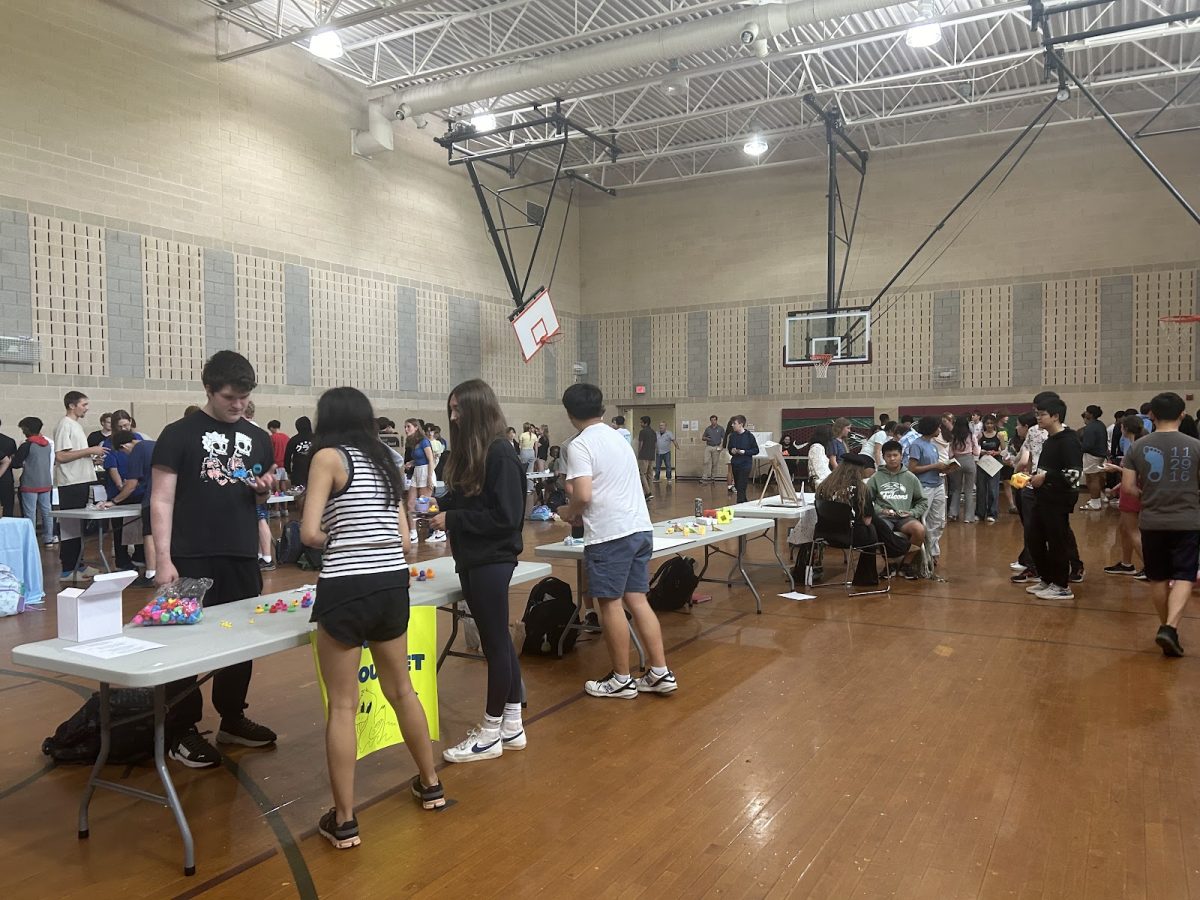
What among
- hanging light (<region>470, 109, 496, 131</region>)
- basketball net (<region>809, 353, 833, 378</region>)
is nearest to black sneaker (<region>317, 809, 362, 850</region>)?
hanging light (<region>470, 109, 496, 131</region>)

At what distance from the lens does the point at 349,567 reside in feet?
8.23

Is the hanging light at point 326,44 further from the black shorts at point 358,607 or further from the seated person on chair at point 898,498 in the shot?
the black shorts at point 358,607

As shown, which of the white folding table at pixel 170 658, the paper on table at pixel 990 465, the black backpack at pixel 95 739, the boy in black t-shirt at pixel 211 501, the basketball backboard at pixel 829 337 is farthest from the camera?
the basketball backboard at pixel 829 337

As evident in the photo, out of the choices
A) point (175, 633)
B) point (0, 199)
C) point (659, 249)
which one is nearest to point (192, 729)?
point (175, 633)

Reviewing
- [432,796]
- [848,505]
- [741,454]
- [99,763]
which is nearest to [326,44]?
[741,454]

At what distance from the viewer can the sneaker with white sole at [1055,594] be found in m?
6.01

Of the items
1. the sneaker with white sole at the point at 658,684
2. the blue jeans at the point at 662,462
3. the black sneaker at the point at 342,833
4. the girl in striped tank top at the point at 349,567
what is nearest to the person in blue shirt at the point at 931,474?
the sneaker with white sole at the point at 658,684

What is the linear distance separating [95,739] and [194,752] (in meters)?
0.44

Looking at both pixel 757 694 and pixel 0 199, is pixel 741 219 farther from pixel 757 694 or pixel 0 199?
pixel 757 694

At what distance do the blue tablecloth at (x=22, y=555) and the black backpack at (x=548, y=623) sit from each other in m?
4.03

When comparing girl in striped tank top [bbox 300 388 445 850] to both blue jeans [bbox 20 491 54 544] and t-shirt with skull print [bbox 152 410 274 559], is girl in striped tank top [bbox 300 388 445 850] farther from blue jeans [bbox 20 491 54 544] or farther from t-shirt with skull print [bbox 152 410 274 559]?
blue jeans [bbox 20 491 54 544]

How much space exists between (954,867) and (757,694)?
163 cm

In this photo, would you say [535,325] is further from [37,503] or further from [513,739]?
[513,739]

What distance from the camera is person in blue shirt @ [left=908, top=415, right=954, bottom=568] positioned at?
748 cm
